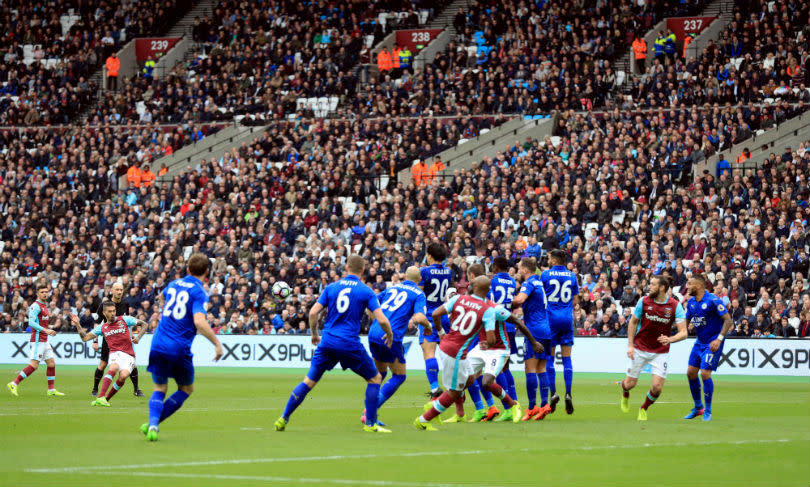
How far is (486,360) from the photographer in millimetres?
15906

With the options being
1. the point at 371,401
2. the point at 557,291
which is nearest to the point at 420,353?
the point at 557,291

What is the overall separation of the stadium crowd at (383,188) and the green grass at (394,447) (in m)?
11.4

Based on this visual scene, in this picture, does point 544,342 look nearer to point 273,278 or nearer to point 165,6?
point 273,278

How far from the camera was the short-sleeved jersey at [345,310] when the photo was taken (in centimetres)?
1467

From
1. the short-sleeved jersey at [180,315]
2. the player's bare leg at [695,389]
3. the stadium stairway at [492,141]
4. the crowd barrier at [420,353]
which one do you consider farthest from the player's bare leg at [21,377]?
the stadium stairway at [492,141]

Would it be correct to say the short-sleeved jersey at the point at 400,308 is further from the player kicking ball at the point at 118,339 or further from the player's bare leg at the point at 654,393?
the player kicking ball at the point at 118,339

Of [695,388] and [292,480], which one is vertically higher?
[292,480]

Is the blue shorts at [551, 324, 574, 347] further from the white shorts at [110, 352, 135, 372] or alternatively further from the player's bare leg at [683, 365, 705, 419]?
the white shorts at [110, 352, 135, 372]

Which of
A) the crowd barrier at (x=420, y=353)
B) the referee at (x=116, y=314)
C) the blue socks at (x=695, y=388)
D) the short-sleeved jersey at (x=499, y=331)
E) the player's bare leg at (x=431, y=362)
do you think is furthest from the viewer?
the crowd barrier at (x=420, y=353)

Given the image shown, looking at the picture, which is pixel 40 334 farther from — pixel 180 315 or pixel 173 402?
pixel 180 315

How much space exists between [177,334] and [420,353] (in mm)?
20572

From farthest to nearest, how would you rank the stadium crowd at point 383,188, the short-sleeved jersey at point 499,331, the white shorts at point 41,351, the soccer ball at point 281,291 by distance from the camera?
1. the soccer ball at point 281,291
2. the stadium crowd at point 383,188
3. the white shorts at point 41,351
4. the short-sleeved jersey at point 499,331

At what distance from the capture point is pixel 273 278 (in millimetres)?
38156

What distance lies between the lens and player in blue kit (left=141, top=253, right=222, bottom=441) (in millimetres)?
13695
